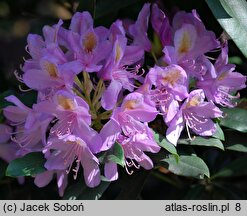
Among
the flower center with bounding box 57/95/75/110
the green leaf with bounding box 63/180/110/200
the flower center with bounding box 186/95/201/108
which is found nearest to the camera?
the flower center with bounding box 57/95/75/110

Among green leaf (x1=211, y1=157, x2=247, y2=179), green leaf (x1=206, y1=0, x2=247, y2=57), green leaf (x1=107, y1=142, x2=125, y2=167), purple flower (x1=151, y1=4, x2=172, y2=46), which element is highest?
green leaf (x1=206, y1=0, x2=247, y2=57)

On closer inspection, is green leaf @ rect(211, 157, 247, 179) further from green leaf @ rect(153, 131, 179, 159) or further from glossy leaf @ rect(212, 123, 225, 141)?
green leaf @ rect(153, 131, 179, 159)

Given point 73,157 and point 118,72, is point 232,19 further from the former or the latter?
point 73,157

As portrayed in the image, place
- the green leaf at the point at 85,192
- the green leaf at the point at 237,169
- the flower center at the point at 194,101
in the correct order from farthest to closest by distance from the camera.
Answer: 1. the green leaf at the point at 237,169
2. the green leaf at the point at 85,192
3. the flower center at the point at 194,101

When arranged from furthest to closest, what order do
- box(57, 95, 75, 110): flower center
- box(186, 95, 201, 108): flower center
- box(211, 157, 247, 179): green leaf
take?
box(211, 157, 247, 179): green leaf → box(186, 95, 201, 108): flower center → box(57, 95, 75, 110): flower center

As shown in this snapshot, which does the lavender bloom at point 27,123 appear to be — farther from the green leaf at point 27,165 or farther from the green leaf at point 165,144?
the green leaf at point 165,144

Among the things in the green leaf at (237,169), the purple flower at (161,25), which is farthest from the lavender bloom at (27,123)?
the green leaf at (237,169)

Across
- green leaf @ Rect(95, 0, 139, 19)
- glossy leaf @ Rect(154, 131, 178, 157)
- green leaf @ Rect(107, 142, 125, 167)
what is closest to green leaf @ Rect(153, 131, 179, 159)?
glossy leaf @ Rect(154, 131, 178, 157)
